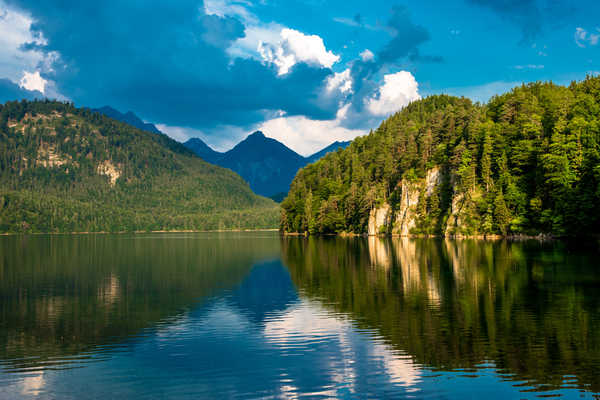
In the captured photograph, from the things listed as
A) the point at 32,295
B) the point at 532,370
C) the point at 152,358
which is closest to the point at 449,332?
the point at 532,370

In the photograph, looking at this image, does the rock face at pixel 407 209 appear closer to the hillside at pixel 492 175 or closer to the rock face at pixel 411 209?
the rock face at pixel 411 209

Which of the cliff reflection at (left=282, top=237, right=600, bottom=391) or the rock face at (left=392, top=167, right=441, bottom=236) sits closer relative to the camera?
the cliff reflection at (left=282, top=237, right=600, bottom=391)

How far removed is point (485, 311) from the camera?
1155 inches

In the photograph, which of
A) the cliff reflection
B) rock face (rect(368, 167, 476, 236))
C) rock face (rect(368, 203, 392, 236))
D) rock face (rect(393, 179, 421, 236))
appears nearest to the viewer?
the cliff reflection

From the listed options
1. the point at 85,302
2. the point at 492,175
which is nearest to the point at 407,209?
the point at 492,175

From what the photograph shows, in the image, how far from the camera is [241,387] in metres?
17.5

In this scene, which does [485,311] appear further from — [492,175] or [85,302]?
[492,175]

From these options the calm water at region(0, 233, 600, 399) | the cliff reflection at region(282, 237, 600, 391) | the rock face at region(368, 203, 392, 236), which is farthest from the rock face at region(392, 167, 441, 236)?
the calm water at region(0, 233, 600, 399)

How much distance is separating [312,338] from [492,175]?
11805cm

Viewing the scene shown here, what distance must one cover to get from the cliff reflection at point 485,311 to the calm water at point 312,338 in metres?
0.11

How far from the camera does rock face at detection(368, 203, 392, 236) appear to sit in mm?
165625

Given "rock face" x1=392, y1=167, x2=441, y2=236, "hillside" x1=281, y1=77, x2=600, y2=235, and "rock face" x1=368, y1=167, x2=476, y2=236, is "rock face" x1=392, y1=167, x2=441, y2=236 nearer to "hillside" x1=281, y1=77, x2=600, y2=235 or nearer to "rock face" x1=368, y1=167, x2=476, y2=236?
"rock face" x1=368, y1=167, x2=476, y2=236

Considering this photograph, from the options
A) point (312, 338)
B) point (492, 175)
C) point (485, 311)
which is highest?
point (492, 175)

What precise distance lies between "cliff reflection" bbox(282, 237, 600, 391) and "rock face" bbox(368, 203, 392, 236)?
355 ft
